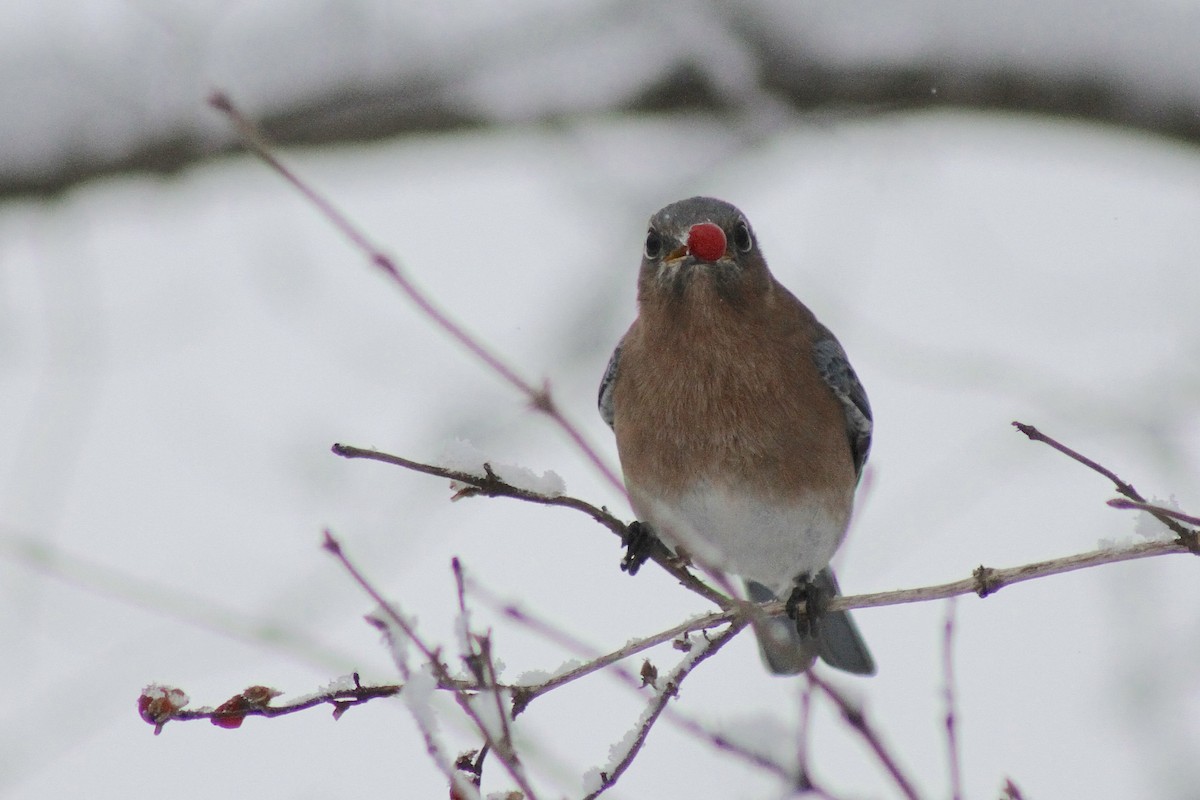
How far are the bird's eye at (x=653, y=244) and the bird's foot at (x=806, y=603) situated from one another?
1354 mm

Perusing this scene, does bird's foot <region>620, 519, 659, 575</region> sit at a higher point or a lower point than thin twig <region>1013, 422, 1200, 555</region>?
higher

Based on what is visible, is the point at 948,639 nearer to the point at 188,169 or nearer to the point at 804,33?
the point at 804,33

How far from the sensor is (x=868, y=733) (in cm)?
174

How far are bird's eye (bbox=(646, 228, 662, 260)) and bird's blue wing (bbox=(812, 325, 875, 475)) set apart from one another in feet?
2.58

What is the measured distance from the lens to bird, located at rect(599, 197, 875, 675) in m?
4.84

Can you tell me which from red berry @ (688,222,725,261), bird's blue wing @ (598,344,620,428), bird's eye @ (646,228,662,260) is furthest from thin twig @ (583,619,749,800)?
bird's blue wing @ (598,344,620,428)

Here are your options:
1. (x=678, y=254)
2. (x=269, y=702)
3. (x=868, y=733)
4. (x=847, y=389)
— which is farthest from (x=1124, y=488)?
(x=847, y=389)

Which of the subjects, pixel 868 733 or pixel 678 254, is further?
pixel 678 254

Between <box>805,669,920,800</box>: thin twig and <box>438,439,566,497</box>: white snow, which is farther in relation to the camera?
<box>438,439,566,497</box>: white snow

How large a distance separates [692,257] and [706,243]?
1.74ft

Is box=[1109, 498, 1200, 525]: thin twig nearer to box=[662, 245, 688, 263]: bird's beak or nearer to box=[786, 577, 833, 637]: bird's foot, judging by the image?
box=[786, 577, 833, 637]: bird's foot

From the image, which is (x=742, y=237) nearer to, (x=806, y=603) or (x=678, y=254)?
(x=678, y=254)

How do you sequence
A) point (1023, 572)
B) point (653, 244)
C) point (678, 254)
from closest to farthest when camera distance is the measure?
point (1023, 572), point (678, 254), point (653, 244)

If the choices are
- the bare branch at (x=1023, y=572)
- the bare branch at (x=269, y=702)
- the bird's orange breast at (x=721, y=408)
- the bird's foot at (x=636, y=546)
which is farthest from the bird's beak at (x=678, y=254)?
the bare branch at (x=269, y=702)
